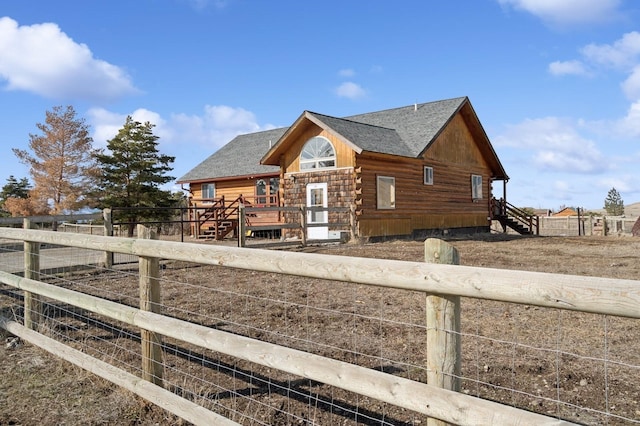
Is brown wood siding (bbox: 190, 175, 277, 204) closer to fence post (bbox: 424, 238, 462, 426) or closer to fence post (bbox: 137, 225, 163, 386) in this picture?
fence post (bbox: 137, 225, 163, 386)

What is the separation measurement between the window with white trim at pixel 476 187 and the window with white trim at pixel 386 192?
8.41 m

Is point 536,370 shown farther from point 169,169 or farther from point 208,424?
point 169,169

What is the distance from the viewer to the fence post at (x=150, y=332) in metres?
4.19

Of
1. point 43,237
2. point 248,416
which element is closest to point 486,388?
point 248,416

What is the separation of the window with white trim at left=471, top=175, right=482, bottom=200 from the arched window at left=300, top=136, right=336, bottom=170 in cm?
1103

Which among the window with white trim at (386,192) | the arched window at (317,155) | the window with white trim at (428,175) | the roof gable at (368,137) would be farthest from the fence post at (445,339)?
the window with white trim at (428,175)

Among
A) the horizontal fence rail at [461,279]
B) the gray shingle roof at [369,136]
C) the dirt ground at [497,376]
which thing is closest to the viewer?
the horizontal fence rail at [461,279]

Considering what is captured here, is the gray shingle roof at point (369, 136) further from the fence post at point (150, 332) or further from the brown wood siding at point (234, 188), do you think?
the fence post at point (150, 332)

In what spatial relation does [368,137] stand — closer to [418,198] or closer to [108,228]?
[418,198]

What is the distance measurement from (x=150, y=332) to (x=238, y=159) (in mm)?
25741

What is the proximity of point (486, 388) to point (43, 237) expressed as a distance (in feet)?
17.3

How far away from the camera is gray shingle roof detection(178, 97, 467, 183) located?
20.4m

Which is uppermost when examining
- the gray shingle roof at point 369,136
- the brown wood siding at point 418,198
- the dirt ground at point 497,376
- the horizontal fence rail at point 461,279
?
the gray shingle roof at point 369,136

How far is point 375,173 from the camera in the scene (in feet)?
66.4
